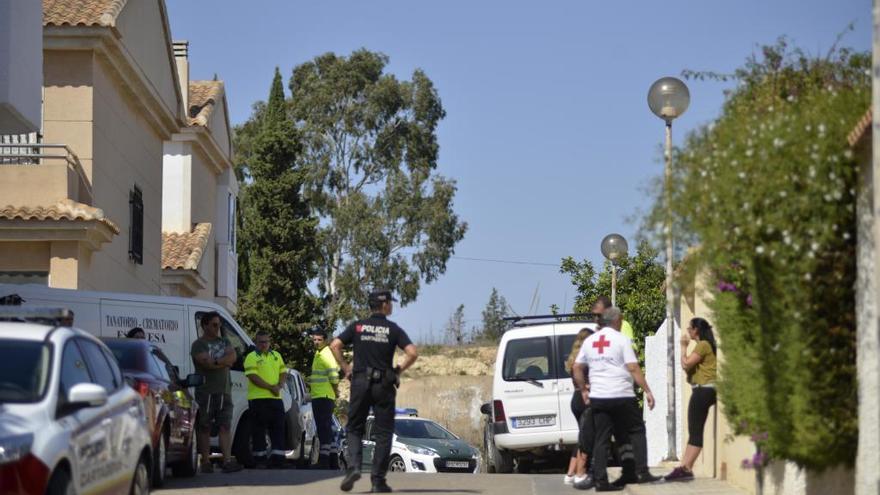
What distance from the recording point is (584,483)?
16609 millimetres

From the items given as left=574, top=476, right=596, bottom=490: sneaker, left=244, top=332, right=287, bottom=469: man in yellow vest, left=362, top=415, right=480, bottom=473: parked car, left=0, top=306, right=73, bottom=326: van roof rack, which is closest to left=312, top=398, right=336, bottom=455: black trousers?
left=244, top=332, right=287, bottom=469: man in yellow vest

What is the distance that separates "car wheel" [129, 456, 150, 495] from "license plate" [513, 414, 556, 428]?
10463mm

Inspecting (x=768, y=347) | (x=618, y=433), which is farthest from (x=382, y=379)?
(x=768, y=347)

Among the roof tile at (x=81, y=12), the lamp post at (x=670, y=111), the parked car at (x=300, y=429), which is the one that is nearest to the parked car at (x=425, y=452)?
the parked car at (x=300, y=429)

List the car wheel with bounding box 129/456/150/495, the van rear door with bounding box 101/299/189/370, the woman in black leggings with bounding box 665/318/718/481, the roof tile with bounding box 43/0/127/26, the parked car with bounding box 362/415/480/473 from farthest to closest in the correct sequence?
1. the parked car with bounding box 362/415/480/473
2. the roof tile with bounding box 43/0/127/26
3. the van rear door with bounding box 101/299/189/370
4. the woman in black leggings with bounding box 665/318/718/481
5. the car wheel with bounding box 129/456/150/495

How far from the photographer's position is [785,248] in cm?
1127

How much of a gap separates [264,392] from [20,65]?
22.0ft

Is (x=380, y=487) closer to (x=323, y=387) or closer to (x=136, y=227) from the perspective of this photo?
(x=323, y=387)

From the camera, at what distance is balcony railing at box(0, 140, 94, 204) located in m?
25.5

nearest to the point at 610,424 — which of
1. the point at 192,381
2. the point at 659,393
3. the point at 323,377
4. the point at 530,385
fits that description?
the point at 192,381

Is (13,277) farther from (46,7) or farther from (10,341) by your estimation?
(10,341)

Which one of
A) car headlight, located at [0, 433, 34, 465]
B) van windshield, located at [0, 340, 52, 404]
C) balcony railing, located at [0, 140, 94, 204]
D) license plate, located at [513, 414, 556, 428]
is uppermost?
balcony railing, located at [0, 140, 94, 204]

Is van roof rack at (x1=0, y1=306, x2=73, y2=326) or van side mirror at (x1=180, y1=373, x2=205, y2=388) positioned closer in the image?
van roof rack at (x1=0, y1=306, x2=73, y2=326)

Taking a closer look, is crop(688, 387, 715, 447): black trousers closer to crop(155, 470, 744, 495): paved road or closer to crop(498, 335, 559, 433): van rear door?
crop(155, 470, 744, 495): paved road
